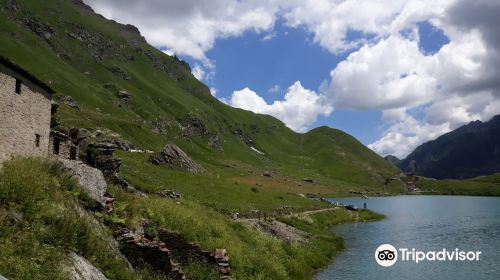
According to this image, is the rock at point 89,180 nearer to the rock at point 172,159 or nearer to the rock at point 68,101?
the rock at point 172,159

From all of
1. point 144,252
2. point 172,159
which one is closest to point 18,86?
point 144,252

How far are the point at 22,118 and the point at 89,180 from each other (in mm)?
9231

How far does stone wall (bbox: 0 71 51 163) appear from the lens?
29969 mm

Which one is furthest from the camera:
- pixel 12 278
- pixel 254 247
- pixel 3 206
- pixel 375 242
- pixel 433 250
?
pixel 375 242

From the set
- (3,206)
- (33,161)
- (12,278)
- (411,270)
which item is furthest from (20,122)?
(411,270)

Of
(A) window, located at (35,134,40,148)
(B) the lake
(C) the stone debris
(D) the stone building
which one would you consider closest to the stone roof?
(D) the stone building

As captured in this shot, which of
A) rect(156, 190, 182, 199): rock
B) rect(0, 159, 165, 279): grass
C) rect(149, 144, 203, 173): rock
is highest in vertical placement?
rect(149, 144, 203, 173): rock

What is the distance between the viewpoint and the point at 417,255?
5366cm

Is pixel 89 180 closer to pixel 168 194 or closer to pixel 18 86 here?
pixel 18 86

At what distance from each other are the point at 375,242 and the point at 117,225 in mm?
47964

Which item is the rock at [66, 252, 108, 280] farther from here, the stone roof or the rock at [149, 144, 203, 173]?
the rock at [149, 144, 203, 173]

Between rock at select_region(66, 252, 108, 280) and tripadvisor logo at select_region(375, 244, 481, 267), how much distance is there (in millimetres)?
36443

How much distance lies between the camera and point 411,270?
45250 mm

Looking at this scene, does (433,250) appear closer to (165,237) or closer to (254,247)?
(254,247)
